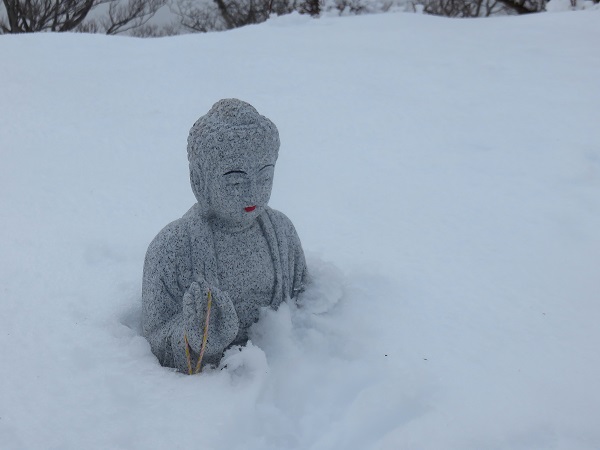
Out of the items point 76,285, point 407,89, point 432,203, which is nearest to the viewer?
point 76,285

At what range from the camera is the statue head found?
2.20 m

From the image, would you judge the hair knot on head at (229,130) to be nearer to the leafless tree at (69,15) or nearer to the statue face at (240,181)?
the statue face at (240,181)

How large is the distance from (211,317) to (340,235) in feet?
4.23

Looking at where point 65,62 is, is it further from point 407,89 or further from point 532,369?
point 532,369

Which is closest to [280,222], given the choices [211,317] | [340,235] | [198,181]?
[198,181]

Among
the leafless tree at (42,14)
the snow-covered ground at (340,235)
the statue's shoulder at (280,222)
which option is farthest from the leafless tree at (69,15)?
the statue's shoulder at (280,222)

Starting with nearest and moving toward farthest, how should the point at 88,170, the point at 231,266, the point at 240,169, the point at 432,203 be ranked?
the point at 240,169
the point at 231,266
the point at 432,203
the point at 88,170

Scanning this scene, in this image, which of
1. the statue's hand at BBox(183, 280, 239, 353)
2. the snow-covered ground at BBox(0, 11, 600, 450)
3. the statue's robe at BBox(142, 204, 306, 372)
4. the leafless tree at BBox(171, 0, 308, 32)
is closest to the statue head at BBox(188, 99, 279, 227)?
the statue's robe at BBox(142, 204, 306, 372)

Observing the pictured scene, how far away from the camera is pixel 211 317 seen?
2191 millimetres

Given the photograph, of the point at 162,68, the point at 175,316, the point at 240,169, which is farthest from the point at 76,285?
the point at 162,68

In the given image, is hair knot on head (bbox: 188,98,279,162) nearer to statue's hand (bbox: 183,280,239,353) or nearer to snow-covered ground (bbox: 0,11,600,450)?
statue's hand (bbox: 183,280,239,353)

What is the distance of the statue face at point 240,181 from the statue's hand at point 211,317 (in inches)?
11.0

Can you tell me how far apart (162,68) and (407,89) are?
2053mm

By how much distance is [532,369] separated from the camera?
2432mm
